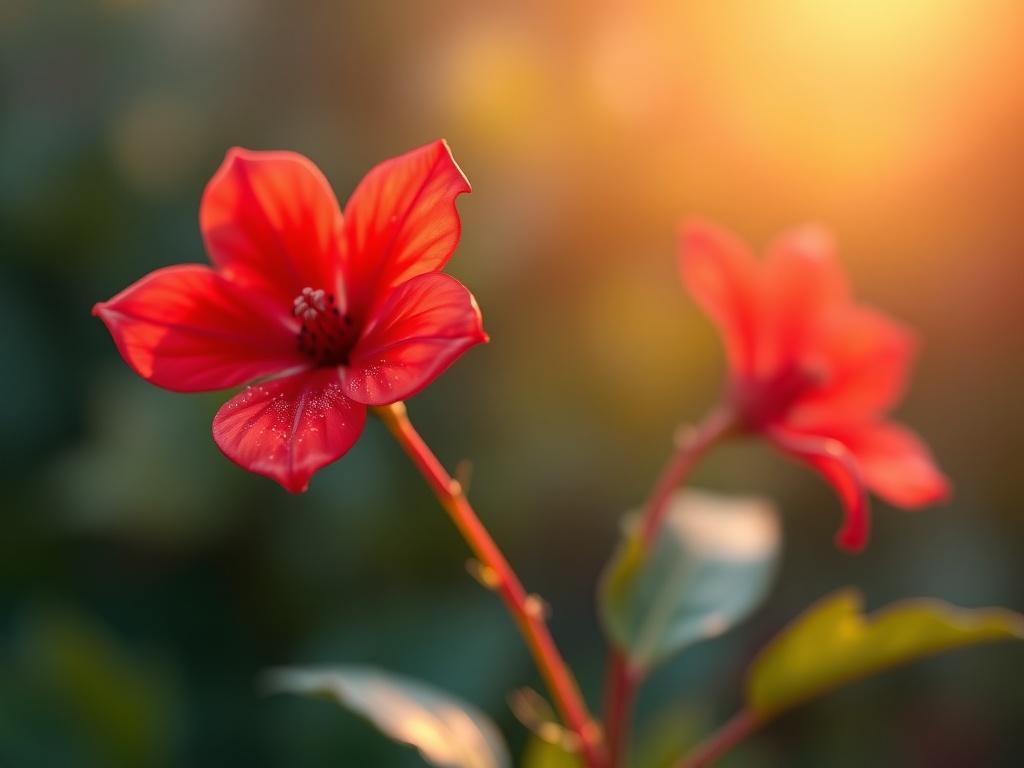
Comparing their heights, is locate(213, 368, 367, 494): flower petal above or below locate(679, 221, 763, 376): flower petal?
above

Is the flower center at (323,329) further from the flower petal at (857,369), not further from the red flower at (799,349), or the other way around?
the flower petal at (857,369)

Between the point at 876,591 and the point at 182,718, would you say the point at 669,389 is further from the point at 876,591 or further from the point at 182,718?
the point at 182,718

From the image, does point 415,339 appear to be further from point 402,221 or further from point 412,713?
point 412,713

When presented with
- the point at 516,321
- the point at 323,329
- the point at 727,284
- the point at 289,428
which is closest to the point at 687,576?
the point at 727,284

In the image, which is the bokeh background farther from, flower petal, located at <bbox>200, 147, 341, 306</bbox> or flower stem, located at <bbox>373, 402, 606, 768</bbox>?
flower petal, located at <bbox>200, 147, 341, 306</bbox>

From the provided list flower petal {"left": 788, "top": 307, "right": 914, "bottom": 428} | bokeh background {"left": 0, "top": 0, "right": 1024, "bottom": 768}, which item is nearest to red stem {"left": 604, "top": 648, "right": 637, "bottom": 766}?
flower petal {"left": 788, "top": 307, "right": 914, "bottom": 428}
